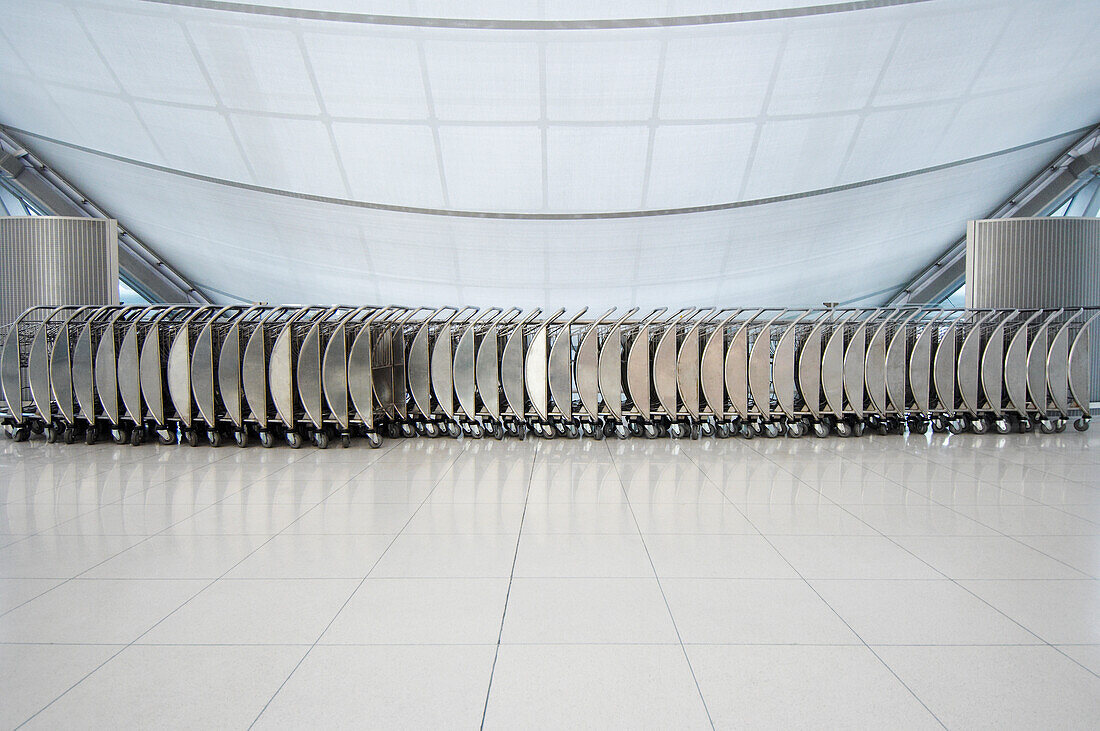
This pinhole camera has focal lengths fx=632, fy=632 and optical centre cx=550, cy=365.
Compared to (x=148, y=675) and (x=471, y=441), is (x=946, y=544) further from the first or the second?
(x=471, y=441)

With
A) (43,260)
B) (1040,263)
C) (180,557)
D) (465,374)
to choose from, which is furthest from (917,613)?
(43,260)

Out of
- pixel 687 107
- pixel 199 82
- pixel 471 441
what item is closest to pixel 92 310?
pixel 471 441

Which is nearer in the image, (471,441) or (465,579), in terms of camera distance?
(465,579)

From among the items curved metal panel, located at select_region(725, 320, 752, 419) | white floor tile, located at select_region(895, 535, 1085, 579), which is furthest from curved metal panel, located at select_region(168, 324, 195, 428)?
white floor tile, located at select_region(895, 535, 1085, 579)

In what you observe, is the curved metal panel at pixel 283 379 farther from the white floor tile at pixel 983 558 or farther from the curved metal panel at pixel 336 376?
the white floor tile at pixel 983 558

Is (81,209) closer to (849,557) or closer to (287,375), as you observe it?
(287,375)

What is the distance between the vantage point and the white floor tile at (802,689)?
1.93 meters

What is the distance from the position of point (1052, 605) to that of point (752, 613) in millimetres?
1364

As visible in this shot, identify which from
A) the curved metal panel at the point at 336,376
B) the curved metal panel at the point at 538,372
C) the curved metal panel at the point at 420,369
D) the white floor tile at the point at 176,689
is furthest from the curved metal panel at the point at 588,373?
the white floor tile at the point at 176,689

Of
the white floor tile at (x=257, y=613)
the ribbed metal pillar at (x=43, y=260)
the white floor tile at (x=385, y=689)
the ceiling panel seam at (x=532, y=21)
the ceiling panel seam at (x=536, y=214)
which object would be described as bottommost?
the white floor tile at (x=385, y=689)

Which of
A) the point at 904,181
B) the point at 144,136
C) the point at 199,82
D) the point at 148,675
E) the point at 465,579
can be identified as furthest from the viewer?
the point at 904,181

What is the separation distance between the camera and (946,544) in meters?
3.59

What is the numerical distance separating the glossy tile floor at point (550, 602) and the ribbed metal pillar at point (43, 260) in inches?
158

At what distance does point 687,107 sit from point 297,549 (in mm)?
10369
